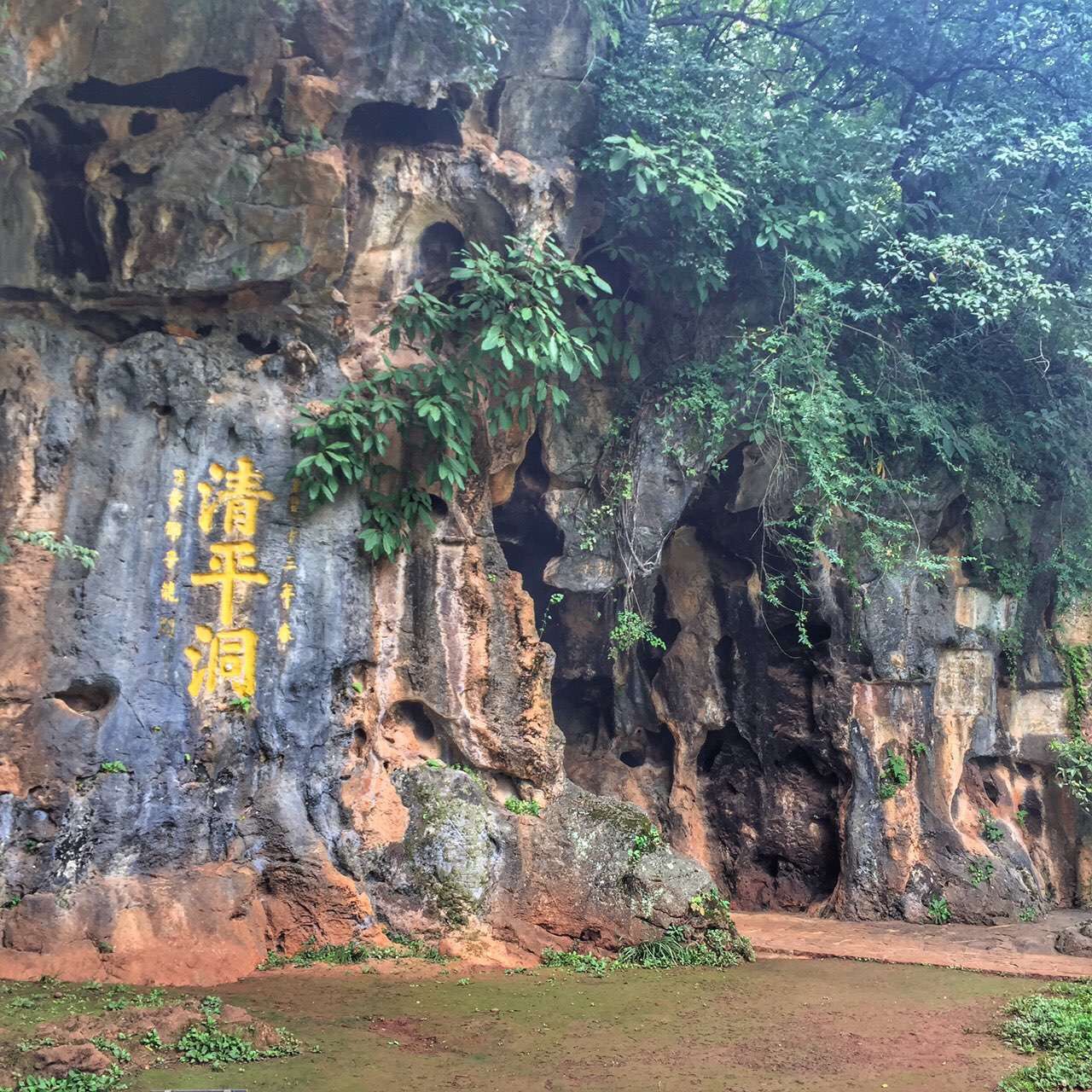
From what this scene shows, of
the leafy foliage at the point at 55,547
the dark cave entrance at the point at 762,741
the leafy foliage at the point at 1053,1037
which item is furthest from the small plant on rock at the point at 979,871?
the leafy foliage at the point at 55,547

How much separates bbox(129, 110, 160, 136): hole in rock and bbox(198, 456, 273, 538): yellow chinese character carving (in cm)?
261

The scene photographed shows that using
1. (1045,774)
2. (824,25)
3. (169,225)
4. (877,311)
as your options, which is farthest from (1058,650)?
(169,225)

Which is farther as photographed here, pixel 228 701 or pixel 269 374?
pixel 269 374

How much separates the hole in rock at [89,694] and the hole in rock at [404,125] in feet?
16.0

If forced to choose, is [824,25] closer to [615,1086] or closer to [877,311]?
[877,311]

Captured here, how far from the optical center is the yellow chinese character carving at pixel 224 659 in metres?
7.48

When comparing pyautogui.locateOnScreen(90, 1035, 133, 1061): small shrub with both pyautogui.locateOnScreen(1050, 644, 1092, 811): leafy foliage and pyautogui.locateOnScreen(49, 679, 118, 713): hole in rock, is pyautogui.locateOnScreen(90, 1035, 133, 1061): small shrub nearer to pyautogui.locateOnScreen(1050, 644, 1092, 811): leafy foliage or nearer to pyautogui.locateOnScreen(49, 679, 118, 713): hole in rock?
pyautogui.locateOnScreen(49, 679, 118, 713): hole in rock

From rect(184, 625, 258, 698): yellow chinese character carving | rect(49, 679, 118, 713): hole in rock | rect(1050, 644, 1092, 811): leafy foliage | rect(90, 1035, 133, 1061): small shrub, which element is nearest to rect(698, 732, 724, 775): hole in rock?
rect(1050, 644, 1092, 811): leafy foliage

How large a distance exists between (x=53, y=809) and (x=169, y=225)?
14.6ft

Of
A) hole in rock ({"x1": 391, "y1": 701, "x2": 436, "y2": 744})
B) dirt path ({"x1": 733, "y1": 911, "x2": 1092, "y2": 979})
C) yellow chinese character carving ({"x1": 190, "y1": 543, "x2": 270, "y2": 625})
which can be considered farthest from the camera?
hole in rock ({"x1": 391, "y1": 701, "x2": 436, "y2": 744})

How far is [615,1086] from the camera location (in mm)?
4863

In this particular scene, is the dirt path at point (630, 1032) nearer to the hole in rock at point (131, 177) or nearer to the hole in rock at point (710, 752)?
the hole in rock at point (710, 752)

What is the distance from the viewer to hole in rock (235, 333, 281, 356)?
8.20 m

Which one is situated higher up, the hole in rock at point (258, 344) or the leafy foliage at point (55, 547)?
the hole in rock at point (258, 344)
